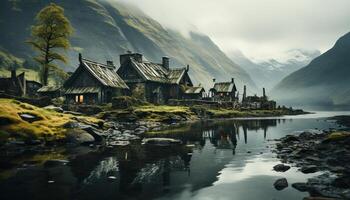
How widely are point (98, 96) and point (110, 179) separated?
55.2 m

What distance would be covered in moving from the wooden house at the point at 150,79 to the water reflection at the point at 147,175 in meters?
55.6

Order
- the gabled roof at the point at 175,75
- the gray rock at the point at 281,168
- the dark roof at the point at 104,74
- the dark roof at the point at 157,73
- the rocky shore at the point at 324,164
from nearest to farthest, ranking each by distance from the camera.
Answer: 1. the rocky shore at the point at 324,164
2. the gray rock at the point at 281,168
3. the dark roof at the point at 104,74
4. the dark roof at the point at 157,73
5. the gabled roof at the point at 175,75

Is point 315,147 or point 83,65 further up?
point 83,65

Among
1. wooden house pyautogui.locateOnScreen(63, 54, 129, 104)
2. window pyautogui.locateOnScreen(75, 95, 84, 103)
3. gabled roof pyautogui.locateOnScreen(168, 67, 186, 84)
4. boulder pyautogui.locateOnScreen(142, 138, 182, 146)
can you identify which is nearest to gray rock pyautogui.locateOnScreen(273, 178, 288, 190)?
boulder pyautogui.locateOnScreen(142, 138, 182, 146)

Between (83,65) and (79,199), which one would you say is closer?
(79,199)

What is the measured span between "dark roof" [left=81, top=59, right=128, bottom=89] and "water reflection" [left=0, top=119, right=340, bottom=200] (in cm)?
4689

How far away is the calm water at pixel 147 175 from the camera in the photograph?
14.4 metres

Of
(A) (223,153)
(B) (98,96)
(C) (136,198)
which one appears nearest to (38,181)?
(C) (136,198)

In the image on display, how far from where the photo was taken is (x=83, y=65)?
72.1 meters

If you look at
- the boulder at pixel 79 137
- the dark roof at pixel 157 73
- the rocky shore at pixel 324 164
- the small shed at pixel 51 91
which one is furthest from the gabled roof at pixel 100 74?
the rocky shore at pixel 324 164

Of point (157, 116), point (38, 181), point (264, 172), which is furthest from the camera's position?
point (157, 116)

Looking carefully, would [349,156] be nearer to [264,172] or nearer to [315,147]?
[315,147]

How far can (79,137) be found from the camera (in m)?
30.4

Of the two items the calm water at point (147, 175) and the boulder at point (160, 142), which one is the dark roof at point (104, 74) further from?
the calm water at point (147, 175)
